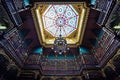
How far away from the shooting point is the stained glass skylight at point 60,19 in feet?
38.0

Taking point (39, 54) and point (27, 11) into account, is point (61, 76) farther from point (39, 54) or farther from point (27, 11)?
point (27, 11)

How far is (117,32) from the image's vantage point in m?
7.19

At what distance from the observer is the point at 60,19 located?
40.2 ft

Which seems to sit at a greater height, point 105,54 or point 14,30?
point 14,30

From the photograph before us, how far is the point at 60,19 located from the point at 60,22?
0.29 metres

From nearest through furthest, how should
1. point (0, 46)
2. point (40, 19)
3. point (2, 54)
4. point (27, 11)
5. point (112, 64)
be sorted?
1. point (0, 46)
2. point (2, 54)
3. point (112, 64)
4. point (27, 11)
5. point (40, 19)

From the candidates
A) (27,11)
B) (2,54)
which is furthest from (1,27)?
(27,11)

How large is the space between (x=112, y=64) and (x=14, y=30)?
227 inches

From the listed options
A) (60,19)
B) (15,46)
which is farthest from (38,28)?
(15,46)

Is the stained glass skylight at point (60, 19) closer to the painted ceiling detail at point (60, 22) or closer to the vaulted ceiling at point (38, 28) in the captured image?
the painted ceiling detail at point (60, 22)

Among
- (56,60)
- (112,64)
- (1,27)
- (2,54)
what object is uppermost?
(1,27)

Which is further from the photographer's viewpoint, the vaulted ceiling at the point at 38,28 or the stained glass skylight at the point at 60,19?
the stained glass skylight at the point at 60,19

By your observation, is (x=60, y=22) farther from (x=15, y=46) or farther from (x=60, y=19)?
(x=15, y=46)

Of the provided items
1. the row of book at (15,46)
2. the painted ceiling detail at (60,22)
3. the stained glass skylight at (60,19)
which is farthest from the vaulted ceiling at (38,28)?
the row of book at (15,46)
